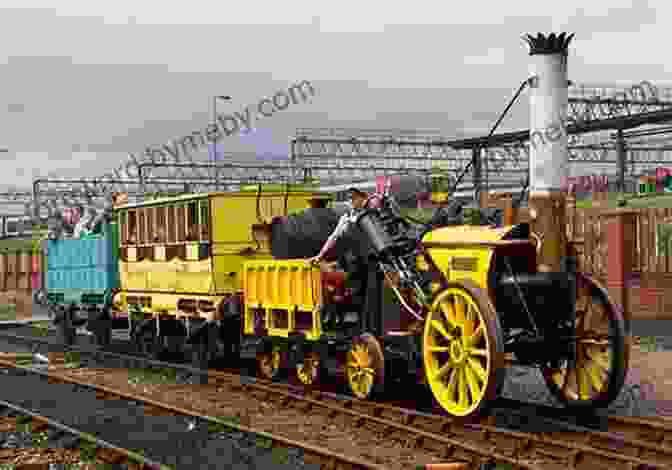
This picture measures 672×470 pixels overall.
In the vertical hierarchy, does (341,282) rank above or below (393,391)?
above

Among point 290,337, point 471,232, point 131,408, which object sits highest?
point 471,232

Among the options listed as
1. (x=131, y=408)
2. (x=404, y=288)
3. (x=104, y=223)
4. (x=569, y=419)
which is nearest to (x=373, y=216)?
(x=404, y=288)

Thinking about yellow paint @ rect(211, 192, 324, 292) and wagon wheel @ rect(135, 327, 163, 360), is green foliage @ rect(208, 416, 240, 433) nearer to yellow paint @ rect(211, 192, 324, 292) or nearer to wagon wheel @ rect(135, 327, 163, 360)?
yellow paint @ rect(211, 192, 324, 292)

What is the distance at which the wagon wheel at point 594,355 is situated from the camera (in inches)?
359

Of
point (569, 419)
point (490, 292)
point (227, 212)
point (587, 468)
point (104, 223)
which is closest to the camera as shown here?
point (587, 468)

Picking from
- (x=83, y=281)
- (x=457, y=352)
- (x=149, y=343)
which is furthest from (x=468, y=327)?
(x=83, y=281)

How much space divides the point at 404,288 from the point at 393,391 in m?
2.33

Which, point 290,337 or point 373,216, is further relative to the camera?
point 290,337

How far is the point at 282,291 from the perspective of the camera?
12.1 m

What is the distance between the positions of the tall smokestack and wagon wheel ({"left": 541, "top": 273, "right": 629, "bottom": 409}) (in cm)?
82

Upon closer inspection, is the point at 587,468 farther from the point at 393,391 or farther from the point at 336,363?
the point at 336,363

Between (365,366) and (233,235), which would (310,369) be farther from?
(233,235)

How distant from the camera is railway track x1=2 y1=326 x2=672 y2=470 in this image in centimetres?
787

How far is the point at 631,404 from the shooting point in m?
10.7
